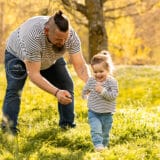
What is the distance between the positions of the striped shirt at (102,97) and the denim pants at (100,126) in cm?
9

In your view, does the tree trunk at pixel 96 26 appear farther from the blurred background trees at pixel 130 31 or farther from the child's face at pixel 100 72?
the child's face at pixel 100 72

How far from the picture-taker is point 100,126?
245 inches

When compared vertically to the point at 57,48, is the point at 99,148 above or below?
below

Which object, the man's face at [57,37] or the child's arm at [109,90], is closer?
the man's face at [57,37]

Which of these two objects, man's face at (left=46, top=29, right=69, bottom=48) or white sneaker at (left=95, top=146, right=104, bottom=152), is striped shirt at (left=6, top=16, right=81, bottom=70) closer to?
man's face at (left=46, top=29, right=69, bottom=48)

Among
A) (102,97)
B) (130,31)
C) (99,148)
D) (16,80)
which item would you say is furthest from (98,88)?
(130,31)

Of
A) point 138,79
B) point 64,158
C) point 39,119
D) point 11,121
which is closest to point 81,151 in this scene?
point 64,158

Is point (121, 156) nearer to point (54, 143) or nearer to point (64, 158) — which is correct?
point (64, 158)

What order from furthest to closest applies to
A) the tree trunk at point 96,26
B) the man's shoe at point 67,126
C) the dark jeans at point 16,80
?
the tree trunk at point 96,26 → the man's shoe at point 67,126 → the dark jeans at point 16,80

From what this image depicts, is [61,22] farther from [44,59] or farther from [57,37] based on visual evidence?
[44,59]

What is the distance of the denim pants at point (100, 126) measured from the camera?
20.3 ft

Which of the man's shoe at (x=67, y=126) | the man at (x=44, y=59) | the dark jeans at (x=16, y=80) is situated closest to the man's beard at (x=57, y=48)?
the man at (x=44, y=59)

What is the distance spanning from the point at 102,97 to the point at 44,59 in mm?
960

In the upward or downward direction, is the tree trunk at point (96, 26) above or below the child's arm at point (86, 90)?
above
